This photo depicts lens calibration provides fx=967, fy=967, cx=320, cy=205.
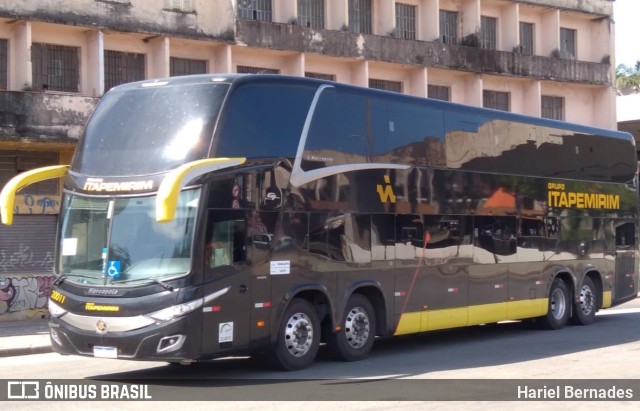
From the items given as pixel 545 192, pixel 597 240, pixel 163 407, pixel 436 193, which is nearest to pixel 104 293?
pixel 163 407

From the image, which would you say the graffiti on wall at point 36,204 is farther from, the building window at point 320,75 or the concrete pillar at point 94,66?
the building window at point 320,75

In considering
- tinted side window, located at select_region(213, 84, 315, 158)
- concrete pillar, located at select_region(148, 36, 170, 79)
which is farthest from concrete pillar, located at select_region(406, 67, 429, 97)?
tinted side window, located at select_region(213, 84, 315, 158)

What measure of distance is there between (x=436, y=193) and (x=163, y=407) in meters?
7.38

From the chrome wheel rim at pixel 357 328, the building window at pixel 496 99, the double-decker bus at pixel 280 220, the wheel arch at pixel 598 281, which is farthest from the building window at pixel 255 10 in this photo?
the chrome wheel rim at pixel 357 328

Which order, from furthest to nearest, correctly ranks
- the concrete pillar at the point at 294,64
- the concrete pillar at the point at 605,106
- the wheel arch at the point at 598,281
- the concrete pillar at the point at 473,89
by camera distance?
the concrete pillar at the point at 605,106
the concrete pillar at the point at 473,89
the concrete pillar at the point at 294,64
the wheel arch at the point at 598,281

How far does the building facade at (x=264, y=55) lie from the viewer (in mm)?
23938

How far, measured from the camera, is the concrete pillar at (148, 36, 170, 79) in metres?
26.3

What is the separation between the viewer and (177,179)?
11.6m

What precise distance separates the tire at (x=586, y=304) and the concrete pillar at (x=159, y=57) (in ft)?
40.8

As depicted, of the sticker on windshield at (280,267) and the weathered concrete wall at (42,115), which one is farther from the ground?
Answer: the weathered concrete wall at (42,115)

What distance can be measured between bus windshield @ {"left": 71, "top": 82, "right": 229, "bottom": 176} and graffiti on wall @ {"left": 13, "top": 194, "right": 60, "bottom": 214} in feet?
37.7

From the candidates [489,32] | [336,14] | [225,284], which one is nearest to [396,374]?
[225,284]

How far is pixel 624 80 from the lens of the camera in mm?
78438

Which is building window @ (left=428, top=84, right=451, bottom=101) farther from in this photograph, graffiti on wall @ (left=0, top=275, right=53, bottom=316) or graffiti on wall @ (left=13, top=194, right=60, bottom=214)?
graffiti on wall @ (left=0, top=275, right=53, bottom=316)
